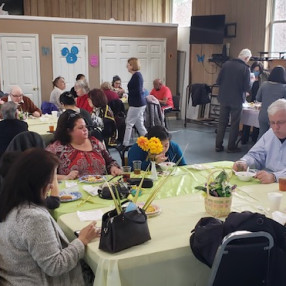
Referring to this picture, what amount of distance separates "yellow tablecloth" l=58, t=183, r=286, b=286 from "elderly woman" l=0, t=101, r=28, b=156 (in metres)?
1.64

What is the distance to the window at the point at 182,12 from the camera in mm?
10482

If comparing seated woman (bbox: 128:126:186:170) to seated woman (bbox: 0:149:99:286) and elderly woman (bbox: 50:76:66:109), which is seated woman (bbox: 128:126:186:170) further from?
elderly woman (bbox: 50:76:66:109)

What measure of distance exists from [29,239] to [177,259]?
64cm

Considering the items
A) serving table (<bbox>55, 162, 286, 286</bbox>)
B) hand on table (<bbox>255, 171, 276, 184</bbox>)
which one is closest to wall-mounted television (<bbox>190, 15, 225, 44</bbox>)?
hand on table (<bbox>255, 171, 276, 184</bbox>)

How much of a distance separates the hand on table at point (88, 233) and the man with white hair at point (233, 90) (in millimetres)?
5034

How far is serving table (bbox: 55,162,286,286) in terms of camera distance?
1708mm

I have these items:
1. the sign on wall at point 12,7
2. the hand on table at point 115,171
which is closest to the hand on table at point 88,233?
the hand on table at point 115,171

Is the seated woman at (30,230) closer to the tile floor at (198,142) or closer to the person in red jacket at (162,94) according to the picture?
the tile floor at (198,142)

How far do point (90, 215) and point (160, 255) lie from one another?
53 cm

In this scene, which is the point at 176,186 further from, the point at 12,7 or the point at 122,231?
the point at 12,7

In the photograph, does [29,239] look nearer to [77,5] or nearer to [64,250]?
[64,250]

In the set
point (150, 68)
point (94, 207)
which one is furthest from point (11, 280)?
point (150, 68)

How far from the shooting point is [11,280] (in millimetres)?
1742

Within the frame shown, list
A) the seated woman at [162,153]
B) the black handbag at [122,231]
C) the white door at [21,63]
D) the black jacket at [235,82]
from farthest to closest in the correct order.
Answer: the white door at [21,63], the black jacket at [235,82], the seated woman at [162,153], the black handbag at [122,231]
